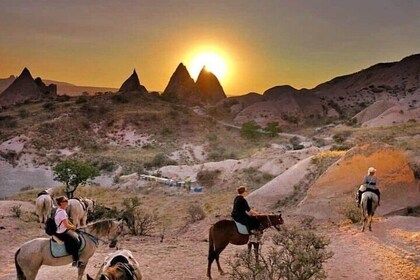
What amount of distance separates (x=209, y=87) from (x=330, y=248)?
125272 mm

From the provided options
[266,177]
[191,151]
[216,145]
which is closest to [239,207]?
[266,177]

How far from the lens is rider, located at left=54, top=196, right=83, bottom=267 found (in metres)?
10.5

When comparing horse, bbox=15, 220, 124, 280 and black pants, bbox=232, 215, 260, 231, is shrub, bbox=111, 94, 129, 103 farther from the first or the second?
horse, bbox=15, 220, 124, 280

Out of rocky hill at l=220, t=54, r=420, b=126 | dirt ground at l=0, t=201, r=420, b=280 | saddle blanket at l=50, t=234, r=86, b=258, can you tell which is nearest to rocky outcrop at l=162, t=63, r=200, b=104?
rocky hill at l=220, t=54, r=420, b=126

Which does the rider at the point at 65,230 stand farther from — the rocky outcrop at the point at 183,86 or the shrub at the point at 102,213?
the rocky outcrop at the point at 183,86

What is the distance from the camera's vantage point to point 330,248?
14.6 meters

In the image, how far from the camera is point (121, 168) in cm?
4497

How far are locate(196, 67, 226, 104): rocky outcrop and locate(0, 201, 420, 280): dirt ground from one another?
115 metres

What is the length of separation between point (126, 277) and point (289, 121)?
8815cm

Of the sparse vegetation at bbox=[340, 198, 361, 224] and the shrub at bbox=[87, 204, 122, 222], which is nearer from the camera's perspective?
the sparse vegetation at bbox=[340, 198, 361, 224]

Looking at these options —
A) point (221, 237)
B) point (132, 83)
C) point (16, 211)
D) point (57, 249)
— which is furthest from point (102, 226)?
point (132, 83)

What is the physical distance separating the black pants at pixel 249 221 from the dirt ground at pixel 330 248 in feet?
4.75

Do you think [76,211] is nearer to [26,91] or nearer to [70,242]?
[70,242]

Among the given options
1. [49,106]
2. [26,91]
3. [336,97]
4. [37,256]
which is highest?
[336,97]
